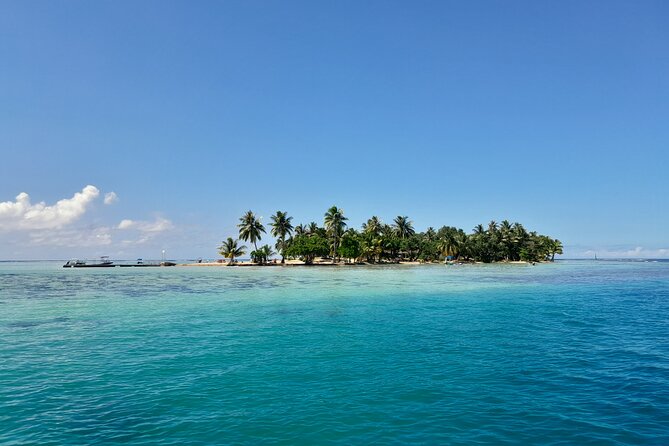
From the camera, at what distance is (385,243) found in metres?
138

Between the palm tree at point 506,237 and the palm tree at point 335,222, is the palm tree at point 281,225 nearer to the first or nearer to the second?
the palm tree at point 335,222

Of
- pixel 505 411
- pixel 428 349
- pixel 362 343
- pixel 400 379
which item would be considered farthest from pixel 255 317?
pixel 505 411

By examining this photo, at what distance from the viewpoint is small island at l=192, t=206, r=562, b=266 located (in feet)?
424

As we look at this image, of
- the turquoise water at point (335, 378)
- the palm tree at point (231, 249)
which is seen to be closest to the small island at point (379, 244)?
the palm tree at point (231, 249)

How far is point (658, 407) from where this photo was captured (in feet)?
38.7

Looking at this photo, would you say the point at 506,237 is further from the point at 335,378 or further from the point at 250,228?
the point at 335,378

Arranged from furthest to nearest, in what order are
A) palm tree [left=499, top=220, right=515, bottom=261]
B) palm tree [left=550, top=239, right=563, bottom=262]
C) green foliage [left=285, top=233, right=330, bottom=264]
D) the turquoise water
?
palm tree [left=550, top=239, right=563, bottom=262] < palm tree [left=499, top=220, right=515, bottom=261] < green foliage [left=285, top=233, right=330, bottom=264] < the turquoise water

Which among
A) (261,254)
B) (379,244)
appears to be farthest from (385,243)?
(261,254)

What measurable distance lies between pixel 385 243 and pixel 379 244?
10.8ft

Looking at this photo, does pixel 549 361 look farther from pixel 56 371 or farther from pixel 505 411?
pixel 56 371

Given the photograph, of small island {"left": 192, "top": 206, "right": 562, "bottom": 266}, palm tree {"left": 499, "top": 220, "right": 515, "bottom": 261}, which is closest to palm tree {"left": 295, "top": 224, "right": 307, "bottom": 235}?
small island {"left": 192, "top": 206, "right": 562, "bottom": 266}

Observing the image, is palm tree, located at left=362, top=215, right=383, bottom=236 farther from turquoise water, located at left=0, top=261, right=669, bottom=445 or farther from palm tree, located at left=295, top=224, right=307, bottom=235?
turquoise water, located at left=0, top=261, right=669, bottom=445

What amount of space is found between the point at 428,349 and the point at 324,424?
30.5ft

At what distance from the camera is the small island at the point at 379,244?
129 meters
